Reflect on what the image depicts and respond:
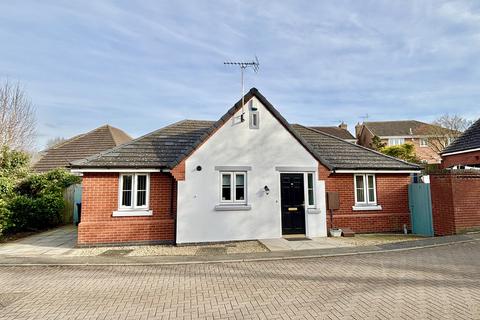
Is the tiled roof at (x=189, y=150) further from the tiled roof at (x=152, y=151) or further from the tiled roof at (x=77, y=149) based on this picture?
the tiled roof at (x=77, y=149)

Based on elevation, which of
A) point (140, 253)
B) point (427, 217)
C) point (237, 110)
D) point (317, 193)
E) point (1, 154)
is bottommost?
point (140, 253)

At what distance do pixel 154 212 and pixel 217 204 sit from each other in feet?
8.36

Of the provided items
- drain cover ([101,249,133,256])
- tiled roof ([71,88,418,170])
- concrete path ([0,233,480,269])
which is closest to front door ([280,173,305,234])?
tiled roof ([71,88,418,170])

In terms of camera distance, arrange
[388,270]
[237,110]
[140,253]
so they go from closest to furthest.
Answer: [388,270] < [140,253] < [237,110]

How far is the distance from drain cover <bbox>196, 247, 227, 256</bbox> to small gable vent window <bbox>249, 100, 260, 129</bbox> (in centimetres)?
508

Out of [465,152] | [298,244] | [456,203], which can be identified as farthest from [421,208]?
[465,152]

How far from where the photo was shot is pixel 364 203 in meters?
13.4

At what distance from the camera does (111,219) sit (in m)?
11.3

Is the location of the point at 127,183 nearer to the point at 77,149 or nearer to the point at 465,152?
the point at 77,149

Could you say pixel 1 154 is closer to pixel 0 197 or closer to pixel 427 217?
pixel 0 197

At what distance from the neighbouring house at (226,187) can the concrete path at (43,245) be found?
0.99 m

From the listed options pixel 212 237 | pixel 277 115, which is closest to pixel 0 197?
pixel 212 237

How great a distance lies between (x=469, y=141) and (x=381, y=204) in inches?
370

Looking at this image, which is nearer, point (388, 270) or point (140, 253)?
point (388, 270)
